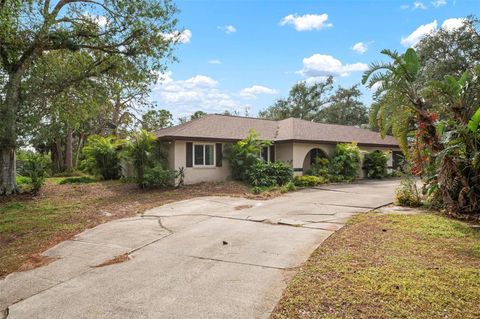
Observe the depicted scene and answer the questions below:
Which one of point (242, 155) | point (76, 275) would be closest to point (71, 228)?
point (76, 275)

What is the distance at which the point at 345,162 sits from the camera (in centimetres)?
1634

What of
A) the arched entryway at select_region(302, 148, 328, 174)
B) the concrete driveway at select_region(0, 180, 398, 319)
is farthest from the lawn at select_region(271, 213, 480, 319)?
the arched entryway at select_region(302, 148, 328, 174)

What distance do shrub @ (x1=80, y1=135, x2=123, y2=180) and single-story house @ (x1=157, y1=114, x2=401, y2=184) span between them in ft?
10.1

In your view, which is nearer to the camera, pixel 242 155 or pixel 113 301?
pixel 113 301

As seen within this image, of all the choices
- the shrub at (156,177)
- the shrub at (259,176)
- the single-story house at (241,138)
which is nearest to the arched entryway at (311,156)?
the single-story house at (241,138)

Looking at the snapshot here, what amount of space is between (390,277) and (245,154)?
414 inches

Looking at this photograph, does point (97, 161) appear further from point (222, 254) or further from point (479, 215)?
point (479, 215)

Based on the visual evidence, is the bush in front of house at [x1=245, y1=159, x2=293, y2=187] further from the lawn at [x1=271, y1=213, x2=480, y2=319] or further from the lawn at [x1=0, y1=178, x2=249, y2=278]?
the lawn at [x1=271, y1=213, x2=480, y2=319]

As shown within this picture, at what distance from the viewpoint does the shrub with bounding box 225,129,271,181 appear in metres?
14.1

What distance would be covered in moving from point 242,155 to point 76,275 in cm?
1027

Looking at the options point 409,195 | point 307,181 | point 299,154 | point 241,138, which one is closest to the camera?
point 409,195

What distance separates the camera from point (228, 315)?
325cm

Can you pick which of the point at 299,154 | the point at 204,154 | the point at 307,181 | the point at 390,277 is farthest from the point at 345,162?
the point at 390,277

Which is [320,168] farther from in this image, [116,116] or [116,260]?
[116,116]
